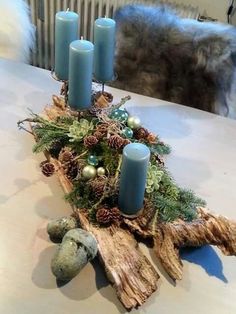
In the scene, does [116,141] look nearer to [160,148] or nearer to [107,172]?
[107,172]

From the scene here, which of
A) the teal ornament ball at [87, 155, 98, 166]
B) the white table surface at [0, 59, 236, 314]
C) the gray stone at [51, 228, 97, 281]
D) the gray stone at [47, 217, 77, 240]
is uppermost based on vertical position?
the teal ornament ball at [87, 155, 98, 166]

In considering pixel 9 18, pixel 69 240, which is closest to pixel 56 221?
pixel 69 240

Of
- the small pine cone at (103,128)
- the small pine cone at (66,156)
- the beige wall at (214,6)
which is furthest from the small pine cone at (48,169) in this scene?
the beige wall at (214,6)

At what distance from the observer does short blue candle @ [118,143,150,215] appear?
84 cm

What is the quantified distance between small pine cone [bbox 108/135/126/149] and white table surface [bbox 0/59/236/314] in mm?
170

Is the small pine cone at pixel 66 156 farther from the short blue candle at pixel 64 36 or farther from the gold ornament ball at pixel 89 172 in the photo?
the short blue candle at pixel 64 36

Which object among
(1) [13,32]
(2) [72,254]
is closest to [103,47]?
(2) [72,254]

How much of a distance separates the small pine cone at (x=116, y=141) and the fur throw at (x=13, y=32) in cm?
82

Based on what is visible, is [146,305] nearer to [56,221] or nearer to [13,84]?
[56,221]

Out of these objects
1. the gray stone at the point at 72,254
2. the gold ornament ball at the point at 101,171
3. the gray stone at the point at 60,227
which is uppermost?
the gold ornament ball at the point at 101,171

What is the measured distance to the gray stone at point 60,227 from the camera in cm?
89

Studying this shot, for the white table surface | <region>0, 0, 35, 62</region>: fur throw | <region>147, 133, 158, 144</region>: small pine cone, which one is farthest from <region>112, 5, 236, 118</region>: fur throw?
<region>147, 133, 158, 144</region>: small pine cone

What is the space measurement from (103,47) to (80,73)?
15 cm

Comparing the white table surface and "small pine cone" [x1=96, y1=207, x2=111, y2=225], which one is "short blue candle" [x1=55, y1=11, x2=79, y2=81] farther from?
"small pine cone" [x1=96, y1=207, x2=111, y2=225]
